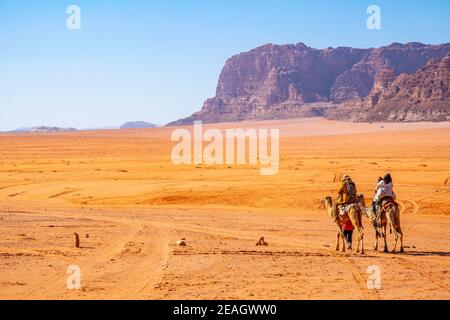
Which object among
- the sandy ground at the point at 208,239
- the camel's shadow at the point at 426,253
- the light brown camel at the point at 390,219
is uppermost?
Answer: the light brown camel at the point at 390,219

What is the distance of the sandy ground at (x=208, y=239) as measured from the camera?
38.7ft

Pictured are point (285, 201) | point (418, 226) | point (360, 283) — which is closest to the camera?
point (360, 283)

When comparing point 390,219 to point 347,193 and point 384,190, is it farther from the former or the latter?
point 347,193

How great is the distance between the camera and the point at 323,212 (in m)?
25.2

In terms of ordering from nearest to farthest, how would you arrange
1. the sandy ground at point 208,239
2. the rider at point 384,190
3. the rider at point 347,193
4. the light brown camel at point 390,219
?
the sandy ground at point 208,239 → the light brown camel at point 390,219 → the rider at point 384,190 → the rider at point 347,193

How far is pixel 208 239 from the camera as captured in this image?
17.9 m

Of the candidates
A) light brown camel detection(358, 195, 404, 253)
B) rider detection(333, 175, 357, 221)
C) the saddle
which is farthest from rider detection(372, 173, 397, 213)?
rider detection(333, 175, 357, 221)

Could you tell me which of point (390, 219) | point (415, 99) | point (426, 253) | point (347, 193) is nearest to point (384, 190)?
point (390, 219)

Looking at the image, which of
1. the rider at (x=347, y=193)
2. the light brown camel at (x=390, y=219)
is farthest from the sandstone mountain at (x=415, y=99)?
the rider at (x=347, y=193)

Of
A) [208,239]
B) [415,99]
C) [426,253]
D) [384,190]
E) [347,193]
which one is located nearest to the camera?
[426,253]

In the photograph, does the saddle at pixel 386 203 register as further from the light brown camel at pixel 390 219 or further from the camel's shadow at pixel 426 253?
the camel's shadow at pixel 426 253
